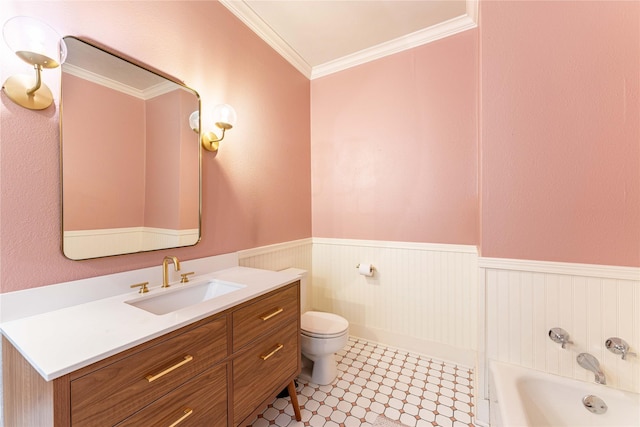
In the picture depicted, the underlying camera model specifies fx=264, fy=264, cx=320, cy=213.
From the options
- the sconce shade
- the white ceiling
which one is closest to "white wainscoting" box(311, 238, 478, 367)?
the sconce shade

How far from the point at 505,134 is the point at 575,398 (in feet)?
4.35

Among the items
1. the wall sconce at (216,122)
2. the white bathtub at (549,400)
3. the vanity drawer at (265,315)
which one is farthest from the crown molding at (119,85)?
the white bathtub at (549,400)

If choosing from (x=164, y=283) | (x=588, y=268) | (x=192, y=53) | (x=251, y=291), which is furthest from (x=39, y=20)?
(x=588, y=268)

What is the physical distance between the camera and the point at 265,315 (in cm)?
130

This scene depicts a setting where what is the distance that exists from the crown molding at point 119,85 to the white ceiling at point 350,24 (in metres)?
0.81

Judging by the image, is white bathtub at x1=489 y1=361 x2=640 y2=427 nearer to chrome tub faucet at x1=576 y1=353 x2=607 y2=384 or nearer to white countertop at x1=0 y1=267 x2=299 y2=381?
chrome tub faucet at x1=576 y1=353 x2=607 y2=384

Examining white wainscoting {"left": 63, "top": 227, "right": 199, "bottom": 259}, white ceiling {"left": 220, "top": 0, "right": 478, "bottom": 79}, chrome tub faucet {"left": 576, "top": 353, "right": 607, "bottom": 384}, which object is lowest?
chrome tub faucet {"left": 576, "top": 353, "right": 607, "bottom": 384}

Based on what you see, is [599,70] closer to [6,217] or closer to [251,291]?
[251,291]

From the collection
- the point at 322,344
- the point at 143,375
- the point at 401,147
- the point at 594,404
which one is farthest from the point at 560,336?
the point at 143,375

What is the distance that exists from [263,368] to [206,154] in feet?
4.09

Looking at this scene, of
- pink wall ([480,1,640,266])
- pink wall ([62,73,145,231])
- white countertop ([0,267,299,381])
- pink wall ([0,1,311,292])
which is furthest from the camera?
pink wall ([480,1,640,266])

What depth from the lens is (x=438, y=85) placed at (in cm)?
211

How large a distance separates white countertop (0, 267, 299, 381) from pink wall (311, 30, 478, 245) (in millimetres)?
1475

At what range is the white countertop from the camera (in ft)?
2.32
